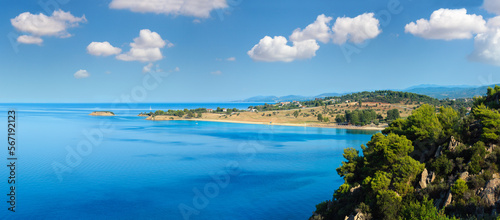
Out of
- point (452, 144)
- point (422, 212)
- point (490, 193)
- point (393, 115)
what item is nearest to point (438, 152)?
point (452, 144)

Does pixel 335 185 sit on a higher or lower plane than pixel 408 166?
lower

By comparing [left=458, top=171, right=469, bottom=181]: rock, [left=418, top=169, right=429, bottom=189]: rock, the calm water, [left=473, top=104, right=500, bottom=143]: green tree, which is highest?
[left=473, top=104, right=500, bottom=143]: green tree

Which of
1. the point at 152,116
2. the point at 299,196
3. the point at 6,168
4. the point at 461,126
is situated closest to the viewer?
the point at 461,126

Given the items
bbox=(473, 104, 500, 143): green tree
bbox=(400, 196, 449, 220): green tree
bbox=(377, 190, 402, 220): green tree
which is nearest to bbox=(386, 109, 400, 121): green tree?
bbox=(473, 104, 500, 143): green tree

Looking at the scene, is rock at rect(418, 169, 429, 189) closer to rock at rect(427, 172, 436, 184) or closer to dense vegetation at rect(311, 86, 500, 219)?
dense vegetation at rect(311, 86, 500, 219)

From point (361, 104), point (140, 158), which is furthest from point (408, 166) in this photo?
point (361, 104)

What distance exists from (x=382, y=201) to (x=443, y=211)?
4.23m

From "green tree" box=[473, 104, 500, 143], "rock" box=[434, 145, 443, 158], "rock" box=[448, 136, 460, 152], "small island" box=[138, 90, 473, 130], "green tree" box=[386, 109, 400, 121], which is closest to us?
"green tree" box=[473, 104, 500, 143]

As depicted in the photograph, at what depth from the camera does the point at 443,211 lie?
1852cm

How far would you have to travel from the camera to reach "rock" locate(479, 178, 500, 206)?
1847 cm

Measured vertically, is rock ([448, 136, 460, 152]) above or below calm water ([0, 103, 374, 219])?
above

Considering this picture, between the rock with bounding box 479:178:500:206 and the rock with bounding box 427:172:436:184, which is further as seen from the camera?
the rock with bounding box 427:172:436:184

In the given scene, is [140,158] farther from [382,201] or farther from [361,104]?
[361,104]

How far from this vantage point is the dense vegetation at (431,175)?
19.3 m
